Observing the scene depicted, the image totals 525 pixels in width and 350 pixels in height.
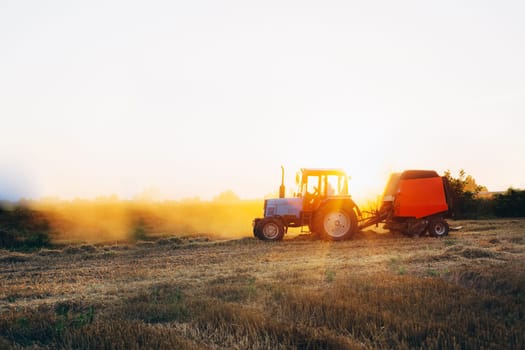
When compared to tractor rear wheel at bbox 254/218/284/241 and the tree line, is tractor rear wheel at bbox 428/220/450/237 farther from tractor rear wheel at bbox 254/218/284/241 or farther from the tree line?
the tree line

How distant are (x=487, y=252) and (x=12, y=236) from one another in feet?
52.5

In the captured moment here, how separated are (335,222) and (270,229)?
232 centimetres

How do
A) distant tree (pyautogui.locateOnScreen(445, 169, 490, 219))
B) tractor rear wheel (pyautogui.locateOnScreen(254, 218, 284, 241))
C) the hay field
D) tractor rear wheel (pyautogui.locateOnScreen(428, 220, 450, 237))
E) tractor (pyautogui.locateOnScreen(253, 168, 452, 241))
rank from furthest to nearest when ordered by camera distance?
1. distant tree (pyautogui.locateOnScreen(445, 169, 490, 219))
2. tractor rear wheel (pyautogui.locateOnScreen(428, 220, 450, 237))
3. tractor rear wheel (pyautogui.locateOnScreen(254, 218, 284, 241))
4. tractor (pyautogui.locateOnScreen(253, 168, 452, 241))
5. the hay field

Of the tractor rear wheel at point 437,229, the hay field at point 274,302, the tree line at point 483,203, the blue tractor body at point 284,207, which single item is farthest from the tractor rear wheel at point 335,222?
the tree line at point 483,203

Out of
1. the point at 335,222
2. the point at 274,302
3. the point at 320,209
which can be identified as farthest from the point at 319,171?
the point at 274,302

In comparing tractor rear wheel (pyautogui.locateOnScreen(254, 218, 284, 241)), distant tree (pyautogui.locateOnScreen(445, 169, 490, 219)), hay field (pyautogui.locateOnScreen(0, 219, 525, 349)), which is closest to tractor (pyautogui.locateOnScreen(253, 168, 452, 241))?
tractor rear wheel (pyautogui.locateOnScreen(254, 218, 284, 241))

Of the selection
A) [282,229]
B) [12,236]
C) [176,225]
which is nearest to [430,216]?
[282,229]

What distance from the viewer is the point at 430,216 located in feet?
60.8

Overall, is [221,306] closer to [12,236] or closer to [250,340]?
[250,340]

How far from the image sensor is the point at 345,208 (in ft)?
58.1

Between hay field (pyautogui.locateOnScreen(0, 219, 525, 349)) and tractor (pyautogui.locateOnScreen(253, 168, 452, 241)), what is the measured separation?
449 cm

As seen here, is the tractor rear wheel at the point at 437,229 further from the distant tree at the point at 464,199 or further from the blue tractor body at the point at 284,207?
the distant tree at the point at 464,199

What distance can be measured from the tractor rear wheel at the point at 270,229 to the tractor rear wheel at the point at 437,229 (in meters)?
5.53

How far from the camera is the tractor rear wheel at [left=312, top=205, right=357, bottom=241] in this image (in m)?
17.5
